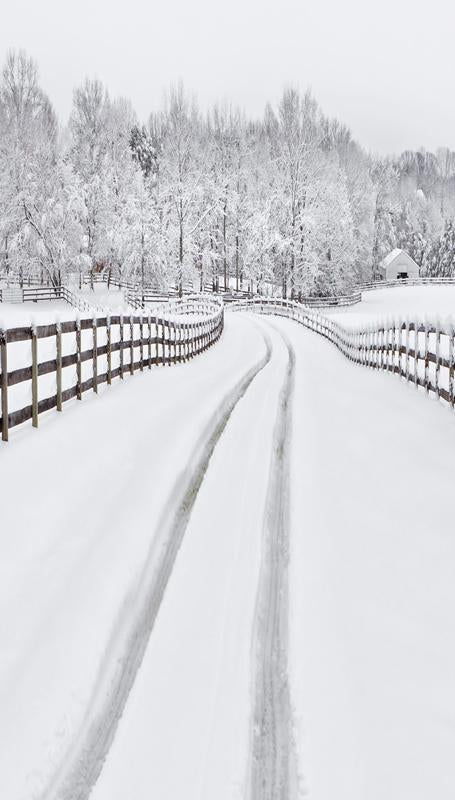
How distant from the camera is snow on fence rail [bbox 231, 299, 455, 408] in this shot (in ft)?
37.7

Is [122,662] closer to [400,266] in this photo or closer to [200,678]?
[200,678]

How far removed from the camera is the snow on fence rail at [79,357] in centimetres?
818

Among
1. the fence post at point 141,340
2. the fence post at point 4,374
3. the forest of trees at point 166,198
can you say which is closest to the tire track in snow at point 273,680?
the fence post at point 4,374

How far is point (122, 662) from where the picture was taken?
357 centimetres

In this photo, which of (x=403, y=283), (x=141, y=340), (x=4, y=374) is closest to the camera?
(x=4, y=374)

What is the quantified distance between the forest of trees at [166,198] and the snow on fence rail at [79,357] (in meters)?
25.4

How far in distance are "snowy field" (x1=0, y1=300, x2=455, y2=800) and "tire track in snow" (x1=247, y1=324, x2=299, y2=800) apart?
1 centimetres

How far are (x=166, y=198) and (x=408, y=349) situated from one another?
40.1 meters

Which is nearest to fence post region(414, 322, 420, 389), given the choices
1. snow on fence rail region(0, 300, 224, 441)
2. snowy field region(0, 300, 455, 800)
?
snowy field region(0, 300, 455, 800)

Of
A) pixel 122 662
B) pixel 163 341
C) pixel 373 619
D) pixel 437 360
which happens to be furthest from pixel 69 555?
pixel 163 341

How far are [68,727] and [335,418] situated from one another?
7.66 meters

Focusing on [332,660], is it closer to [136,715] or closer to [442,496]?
[136,715]

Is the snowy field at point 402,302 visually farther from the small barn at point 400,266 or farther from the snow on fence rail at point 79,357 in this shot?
the snow on fence rail at point 79,357

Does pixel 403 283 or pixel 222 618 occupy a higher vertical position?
pixel 403 283
